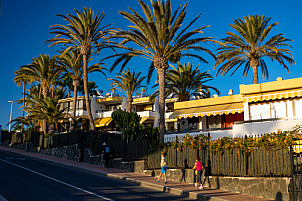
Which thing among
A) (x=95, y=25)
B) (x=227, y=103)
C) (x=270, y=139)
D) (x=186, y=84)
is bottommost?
(x=270, y=139)

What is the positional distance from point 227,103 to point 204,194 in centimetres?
1272

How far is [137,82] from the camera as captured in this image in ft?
159

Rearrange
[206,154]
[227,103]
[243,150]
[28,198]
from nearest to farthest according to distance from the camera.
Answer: [28,198] < [243,150] < [206,154] < [227,103]

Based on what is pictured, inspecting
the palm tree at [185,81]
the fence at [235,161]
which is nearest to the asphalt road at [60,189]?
the fence at [235,161]

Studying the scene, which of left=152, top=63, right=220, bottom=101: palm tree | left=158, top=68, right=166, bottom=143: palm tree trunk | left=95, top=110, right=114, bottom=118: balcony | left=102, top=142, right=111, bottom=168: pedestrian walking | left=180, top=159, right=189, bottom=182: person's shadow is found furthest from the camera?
left=95, top=110, right=114, bottom=118: balcony

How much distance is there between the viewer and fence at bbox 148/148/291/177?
576 inches

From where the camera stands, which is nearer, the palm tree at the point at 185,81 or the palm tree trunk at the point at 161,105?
the palm tree trunk at the point at 161,105

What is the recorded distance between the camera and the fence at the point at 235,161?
14.6m

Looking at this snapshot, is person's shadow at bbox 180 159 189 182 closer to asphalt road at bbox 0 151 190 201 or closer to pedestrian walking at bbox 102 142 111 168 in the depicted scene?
asphalt road at bbox 0 151 190 201

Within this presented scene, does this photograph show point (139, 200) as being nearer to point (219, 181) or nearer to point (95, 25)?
point (219, 181)

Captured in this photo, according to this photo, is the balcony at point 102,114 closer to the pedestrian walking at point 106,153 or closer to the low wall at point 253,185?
the pedestrian walking at point 106,153

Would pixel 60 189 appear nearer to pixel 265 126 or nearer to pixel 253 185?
pixel 253 185

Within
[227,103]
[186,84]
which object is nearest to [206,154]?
[227,103]

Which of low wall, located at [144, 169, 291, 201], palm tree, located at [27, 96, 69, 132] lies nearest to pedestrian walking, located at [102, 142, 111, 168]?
low wall, located at [144, 169, 291, 201]
